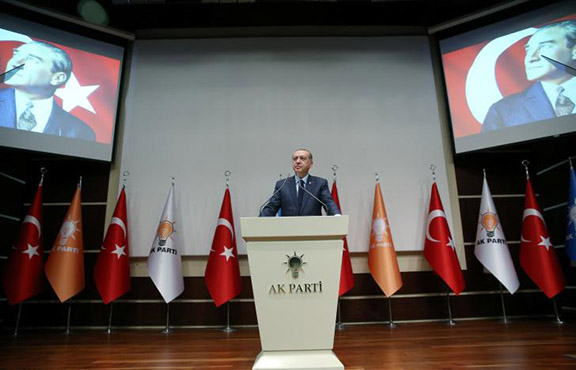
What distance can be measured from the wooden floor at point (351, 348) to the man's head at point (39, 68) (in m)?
2.45

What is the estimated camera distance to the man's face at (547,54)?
11.7ft

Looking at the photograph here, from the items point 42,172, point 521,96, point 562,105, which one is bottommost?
point 42,172

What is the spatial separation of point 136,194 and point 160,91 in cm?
129

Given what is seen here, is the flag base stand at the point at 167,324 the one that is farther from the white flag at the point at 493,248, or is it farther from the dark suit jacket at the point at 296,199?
the white flag at the point at 493,248

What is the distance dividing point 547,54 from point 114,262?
4.88 m

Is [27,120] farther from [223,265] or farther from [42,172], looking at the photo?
[223,265]

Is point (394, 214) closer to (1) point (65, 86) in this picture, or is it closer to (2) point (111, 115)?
(2) point (111, 115)

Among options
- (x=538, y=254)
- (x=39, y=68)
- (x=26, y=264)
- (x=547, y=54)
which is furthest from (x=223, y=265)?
(x=547, y=54)

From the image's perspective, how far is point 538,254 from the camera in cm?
339

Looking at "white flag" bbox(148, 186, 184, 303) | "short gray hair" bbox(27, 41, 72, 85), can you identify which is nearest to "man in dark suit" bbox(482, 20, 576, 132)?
"white flag" bbox(148, 186, 184, 303)

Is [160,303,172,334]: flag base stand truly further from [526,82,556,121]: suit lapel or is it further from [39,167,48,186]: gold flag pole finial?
[526,82,556,121]: suit lapel

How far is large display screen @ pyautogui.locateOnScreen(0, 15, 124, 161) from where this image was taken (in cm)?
351

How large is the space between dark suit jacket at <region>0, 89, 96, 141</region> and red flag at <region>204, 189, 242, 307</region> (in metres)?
1.77

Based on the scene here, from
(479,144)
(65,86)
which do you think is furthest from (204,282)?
(479,144)
